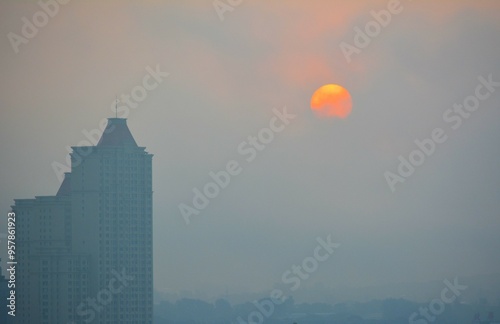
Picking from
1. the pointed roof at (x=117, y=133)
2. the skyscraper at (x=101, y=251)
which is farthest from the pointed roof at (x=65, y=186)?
the pointed roof at (x=117, y=133)

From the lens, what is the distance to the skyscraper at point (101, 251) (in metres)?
35.3

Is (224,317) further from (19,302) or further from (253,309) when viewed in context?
(19,302)

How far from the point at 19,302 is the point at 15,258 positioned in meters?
1.75

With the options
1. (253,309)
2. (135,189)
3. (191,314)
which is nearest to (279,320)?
(253,309)

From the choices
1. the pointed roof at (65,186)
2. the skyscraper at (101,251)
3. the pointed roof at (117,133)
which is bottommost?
the skyscraper at (101,251)

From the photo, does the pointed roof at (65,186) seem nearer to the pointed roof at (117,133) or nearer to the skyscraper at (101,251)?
the skyscraper at (101,251)

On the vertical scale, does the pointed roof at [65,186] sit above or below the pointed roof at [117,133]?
below

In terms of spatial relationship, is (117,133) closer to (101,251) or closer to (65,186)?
(65,186)

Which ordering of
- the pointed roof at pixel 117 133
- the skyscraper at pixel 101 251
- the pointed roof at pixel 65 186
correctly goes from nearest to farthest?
the skyscraper at pixel 101 251, the pointed roof at pixel 117 133, the pointed roof at pixel 65 186

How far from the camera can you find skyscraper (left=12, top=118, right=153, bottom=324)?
116 ft

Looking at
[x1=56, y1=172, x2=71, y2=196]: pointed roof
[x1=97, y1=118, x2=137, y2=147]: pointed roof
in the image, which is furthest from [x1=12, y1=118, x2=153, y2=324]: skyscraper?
[x1=56, y1=172, x2=71, y2=196]: pointed roof

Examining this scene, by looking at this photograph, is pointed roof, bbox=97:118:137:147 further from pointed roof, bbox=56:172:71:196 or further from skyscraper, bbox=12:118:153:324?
pointed roof, bbox=56:172:71:196

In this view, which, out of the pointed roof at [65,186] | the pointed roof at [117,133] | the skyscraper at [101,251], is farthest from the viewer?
the pointed roof at [65,186]

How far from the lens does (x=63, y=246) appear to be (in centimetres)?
3600
